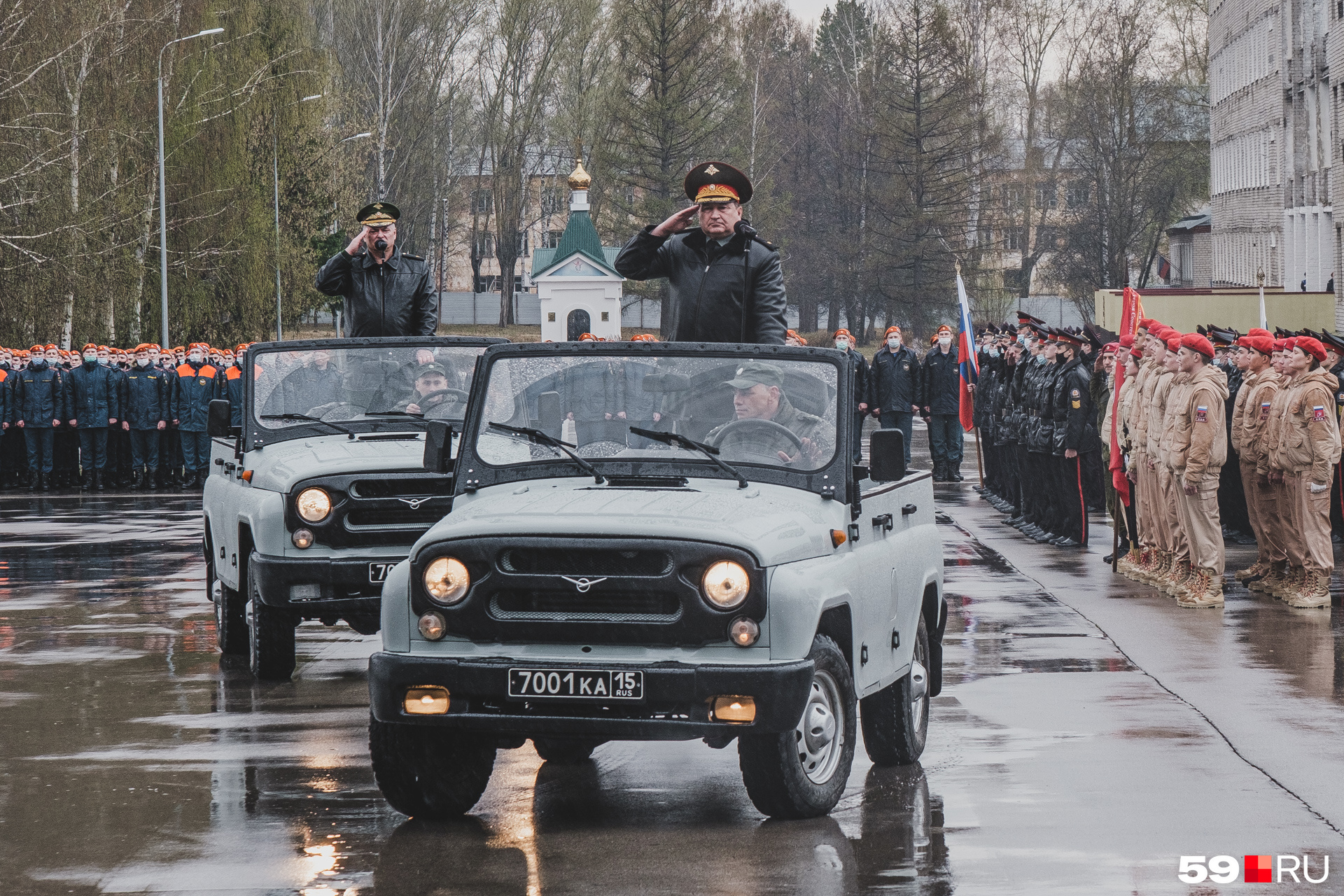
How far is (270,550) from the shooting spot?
11.5 meters

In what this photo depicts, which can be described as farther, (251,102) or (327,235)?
(327,235)

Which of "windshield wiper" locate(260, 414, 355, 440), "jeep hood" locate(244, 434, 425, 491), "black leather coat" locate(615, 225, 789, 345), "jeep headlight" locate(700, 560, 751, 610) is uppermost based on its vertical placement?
"black leather coat" locate(615, 225, 789, 345)

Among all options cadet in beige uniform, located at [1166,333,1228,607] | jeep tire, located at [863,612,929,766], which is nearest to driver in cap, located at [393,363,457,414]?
jeep tire, located at [863,612,929,766]

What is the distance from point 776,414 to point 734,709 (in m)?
1.44

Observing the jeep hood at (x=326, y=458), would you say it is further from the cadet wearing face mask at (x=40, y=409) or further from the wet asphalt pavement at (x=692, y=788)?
the cadet wearing face mask at (x=40, y=409)

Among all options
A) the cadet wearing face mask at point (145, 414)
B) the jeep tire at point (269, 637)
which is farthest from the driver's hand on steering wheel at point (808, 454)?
the cadet wearing face mask at point (145, 414)

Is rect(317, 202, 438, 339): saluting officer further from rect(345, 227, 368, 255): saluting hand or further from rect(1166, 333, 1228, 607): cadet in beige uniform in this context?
rect(1166, 333, 1228, 607): cadet in beige uniform

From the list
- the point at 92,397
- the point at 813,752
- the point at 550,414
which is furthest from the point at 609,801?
the point at 92,397

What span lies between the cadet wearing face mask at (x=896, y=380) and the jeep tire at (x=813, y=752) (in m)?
23.4

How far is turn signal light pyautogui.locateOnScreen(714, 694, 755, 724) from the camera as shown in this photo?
7.28 metres

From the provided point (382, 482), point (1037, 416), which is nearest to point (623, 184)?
point (1037, 416)

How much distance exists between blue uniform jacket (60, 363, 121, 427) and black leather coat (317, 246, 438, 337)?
1944 centimetres

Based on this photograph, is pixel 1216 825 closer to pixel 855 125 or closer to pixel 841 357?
pixel 841 357

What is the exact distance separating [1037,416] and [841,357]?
42.8 feet
